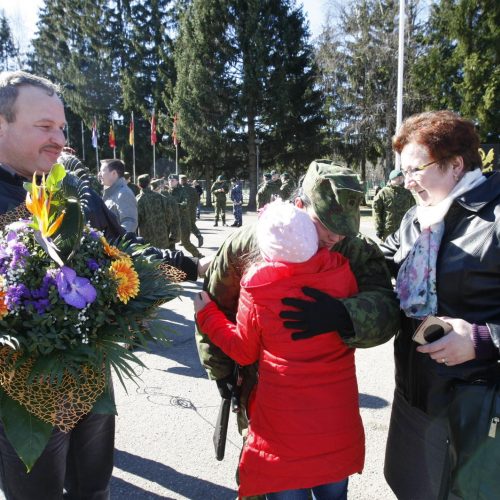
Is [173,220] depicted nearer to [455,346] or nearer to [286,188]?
[286,188]

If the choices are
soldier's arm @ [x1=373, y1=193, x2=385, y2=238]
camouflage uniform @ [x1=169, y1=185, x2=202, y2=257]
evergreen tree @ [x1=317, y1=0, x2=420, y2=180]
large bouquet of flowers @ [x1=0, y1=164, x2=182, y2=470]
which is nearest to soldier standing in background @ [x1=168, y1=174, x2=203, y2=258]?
camouflage uniform @ [x1=169, y1=185, x2=202, y2=257]

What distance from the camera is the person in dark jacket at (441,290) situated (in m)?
1.67

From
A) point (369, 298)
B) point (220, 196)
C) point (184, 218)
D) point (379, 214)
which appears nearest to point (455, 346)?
→ point (369, 298)

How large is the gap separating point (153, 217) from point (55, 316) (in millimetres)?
6247

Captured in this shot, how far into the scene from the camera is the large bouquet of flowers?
4.71 feet

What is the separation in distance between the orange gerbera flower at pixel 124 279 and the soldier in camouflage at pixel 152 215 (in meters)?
5.93

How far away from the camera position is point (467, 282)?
171 cm

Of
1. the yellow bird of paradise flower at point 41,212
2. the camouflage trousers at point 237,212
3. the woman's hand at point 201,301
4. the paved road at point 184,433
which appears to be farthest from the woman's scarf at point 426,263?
the camouflage trousers at point 237,212

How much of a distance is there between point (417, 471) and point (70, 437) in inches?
56.3

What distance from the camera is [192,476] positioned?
2.92 metres

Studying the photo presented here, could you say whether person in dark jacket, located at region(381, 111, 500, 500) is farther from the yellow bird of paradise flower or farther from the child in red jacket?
the yellow bird of paradise flower

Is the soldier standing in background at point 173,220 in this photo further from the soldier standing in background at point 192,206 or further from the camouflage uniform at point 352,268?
the camouflage uniform at point 352,268

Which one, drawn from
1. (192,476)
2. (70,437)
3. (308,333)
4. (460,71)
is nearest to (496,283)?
(308,333)

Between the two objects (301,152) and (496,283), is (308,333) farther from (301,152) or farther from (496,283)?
(301,152)
